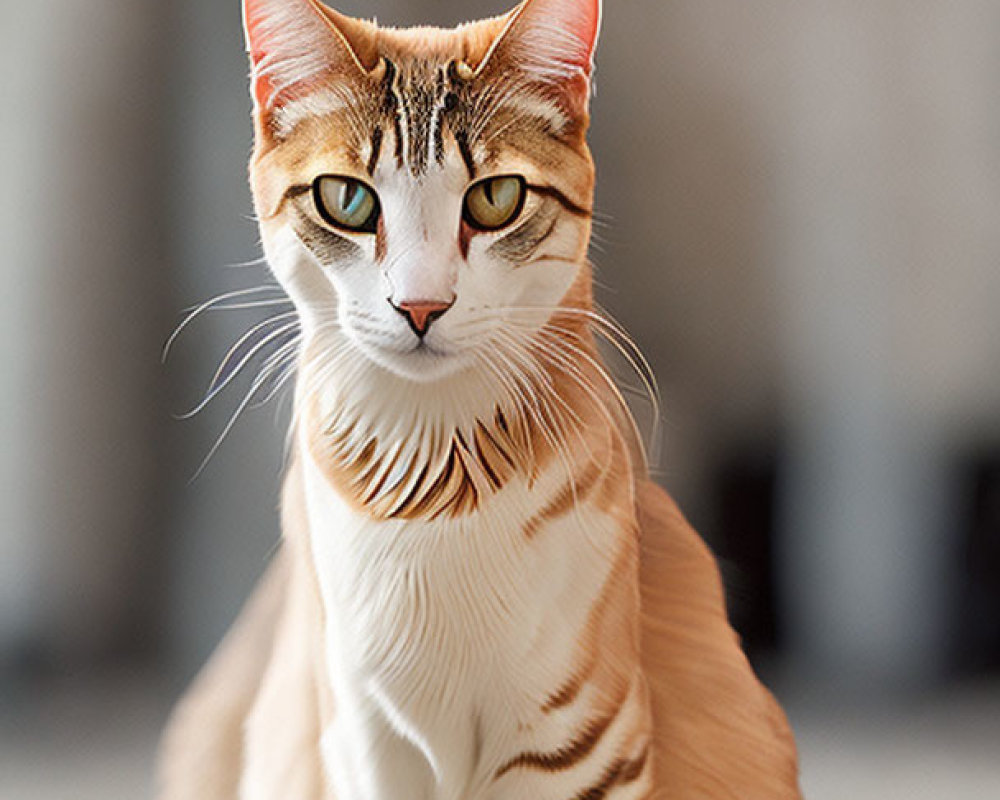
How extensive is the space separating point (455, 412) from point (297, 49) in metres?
0.23

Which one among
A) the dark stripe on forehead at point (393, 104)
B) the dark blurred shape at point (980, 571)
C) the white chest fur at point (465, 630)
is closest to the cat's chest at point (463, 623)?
the white chest fur at point (465, 630)

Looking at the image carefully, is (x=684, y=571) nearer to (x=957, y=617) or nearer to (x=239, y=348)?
(x=957, y=617)

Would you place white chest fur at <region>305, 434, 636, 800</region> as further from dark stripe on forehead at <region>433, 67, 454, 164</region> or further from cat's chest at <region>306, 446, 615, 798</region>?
dark stripe on forehead at <region>433, 67, 454, 164</region>

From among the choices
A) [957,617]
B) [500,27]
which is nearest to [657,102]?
[500,27]

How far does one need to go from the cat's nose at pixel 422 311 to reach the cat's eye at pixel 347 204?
53mm

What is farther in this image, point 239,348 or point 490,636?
point 239,348

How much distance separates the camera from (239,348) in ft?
2.60

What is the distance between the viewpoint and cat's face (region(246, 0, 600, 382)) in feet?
1.95

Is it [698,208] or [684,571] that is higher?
[698,208]

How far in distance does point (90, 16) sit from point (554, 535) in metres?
0.53

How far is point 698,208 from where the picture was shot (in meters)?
0.80

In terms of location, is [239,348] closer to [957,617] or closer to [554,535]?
[554,535]

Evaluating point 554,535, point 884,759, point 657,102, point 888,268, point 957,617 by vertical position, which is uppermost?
point 657,102

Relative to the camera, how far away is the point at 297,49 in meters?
0.62
